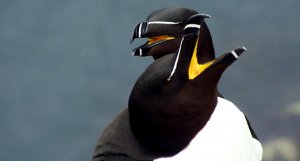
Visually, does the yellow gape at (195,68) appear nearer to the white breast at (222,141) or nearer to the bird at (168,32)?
the white breast at (222,141)

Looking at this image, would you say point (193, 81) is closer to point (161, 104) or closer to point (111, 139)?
point (161, 104)

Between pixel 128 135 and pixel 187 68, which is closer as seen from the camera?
pixel 187 68

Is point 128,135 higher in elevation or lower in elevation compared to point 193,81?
lower

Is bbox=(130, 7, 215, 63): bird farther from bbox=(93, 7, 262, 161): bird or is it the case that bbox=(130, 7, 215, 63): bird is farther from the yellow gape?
the yellow gape

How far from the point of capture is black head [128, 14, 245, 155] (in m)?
1.89

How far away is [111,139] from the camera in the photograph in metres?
2.13

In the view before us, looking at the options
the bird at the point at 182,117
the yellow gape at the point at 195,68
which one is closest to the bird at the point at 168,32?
the bird at the point at 182,117

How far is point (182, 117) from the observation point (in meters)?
1.92

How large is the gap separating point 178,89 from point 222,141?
26 centimetres

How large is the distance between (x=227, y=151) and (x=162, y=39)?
543 millimetres

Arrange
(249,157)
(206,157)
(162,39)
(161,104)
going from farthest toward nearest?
(162,39)
(249,157)
(206,157)
(161,104)

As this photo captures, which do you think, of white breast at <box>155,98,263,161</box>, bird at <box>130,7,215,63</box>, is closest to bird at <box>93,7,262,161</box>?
white breast at <box>155,98,263,161</box>

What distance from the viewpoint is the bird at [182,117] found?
1895 mm

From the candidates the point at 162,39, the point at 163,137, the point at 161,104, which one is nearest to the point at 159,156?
the point at 163,137
